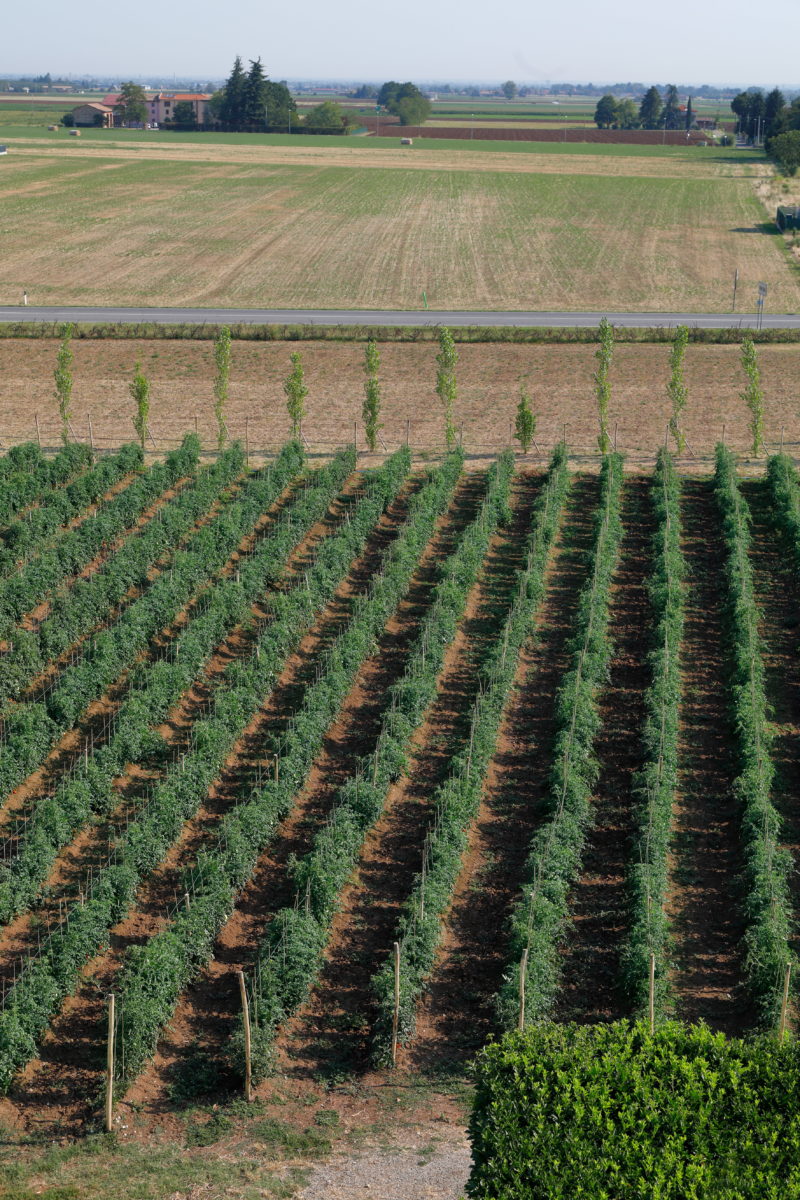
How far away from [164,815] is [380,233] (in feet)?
245

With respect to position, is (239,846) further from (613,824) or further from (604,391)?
(604,391)

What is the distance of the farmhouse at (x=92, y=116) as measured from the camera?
178938 millimetres

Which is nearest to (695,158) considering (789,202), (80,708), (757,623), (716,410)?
(789,202)

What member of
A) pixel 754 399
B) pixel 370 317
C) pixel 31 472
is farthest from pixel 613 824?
pixel 370 317

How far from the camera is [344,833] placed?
22.8 m

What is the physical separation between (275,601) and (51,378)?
1041 inches

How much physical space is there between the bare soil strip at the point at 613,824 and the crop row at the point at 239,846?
209 inches

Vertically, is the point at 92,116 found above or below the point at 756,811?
above

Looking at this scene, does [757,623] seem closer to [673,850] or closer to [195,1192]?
[673,850]

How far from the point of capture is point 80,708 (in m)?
27.0

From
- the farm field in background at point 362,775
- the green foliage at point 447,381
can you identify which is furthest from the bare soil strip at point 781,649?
the green foliage at point 447,381

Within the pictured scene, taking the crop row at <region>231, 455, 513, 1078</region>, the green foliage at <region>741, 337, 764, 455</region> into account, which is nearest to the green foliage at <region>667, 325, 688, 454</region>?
the green foliage at <region>741, 337, 764, 455</region>

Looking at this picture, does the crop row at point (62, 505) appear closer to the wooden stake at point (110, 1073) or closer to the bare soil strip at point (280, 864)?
the bare soil strip at point (280, 864)

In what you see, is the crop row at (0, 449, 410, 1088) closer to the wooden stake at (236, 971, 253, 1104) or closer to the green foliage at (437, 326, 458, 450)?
the wooden stake at (236, 971, 253, 1104)
